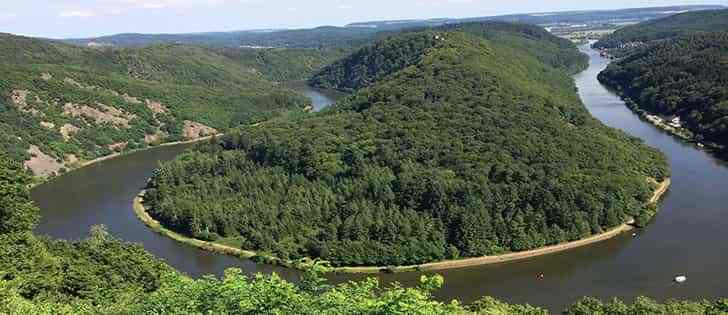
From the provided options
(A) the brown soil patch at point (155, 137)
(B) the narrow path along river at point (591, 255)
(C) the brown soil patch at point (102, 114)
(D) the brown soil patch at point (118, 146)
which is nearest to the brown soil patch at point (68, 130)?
(C) the brown soil patch at point (102, 114)

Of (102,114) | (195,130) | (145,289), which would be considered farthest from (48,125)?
(145,289)

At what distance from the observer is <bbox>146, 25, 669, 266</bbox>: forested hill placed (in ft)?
175

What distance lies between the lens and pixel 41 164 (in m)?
88.7

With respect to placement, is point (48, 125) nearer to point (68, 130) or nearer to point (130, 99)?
point (68, 130)

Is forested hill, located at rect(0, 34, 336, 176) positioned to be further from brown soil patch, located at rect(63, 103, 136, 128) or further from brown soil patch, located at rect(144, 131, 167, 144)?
brown soil patch, located at rect(63, 103, 136, 128)

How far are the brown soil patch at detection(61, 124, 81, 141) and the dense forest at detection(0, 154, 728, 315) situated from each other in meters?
62.6

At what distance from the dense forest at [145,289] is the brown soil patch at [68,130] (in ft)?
205

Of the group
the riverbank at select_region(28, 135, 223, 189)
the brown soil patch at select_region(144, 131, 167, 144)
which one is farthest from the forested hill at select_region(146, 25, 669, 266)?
the brown soil patch at select_region(144, 131, 167, 144)

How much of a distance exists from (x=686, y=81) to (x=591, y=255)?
70182mm

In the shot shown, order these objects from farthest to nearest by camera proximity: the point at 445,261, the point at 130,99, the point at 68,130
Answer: the point at 130,99
the point at 68,130
the point at 445,261

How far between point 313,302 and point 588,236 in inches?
1694

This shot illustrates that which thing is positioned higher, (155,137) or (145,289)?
(145,289)

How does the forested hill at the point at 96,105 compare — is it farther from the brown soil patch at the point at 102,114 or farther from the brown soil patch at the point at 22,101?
the brown soil patch at the point at 102,114

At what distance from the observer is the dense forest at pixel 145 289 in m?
16.0
